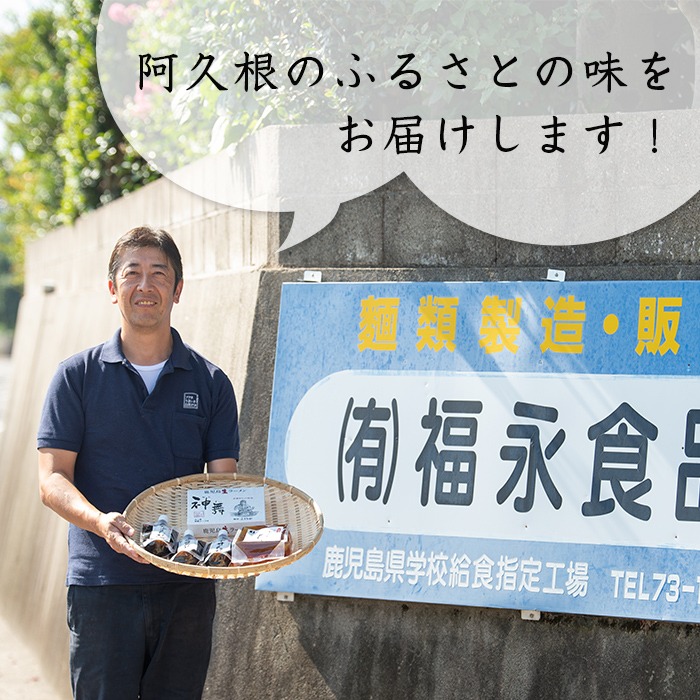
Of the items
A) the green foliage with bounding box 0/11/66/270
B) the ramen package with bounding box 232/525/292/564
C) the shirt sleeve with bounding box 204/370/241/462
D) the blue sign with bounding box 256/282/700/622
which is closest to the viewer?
the ramen package with bounding box 232/525/292/564

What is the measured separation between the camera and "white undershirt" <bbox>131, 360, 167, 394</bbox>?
11.1 feet

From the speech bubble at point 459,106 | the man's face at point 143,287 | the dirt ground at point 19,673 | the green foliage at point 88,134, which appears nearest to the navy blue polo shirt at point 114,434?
the man's face at point 143,287

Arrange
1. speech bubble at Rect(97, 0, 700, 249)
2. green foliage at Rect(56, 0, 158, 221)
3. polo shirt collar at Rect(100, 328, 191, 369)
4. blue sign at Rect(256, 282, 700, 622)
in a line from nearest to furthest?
polo shirt collar at Rect(100, 328, 191, 369) < blue sign at Rect(256, 282, 700, 622) < speech bubble at Rect(97, 0, 700, 249) < green foliage at Rect(56, 0, 158, 221)

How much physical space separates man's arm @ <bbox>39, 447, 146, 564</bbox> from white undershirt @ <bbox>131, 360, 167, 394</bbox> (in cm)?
31

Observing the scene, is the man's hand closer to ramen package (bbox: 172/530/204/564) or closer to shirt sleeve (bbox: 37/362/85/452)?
ramen package (bbox: 172/530/204/564)

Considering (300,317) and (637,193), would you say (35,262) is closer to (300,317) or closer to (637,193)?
(300,317)

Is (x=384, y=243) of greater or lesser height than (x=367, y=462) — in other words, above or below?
above

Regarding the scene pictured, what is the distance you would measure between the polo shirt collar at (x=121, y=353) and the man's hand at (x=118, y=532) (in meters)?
0.55

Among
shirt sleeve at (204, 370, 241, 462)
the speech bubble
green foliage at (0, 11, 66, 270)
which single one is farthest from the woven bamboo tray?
green foliage at (0, 11, 66, 270)

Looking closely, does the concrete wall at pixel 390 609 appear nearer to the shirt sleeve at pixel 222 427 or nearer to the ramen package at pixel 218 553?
the shirt sleeve at pixel 222 427

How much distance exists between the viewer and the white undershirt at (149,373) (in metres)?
3.40

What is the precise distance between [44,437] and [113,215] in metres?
4.23

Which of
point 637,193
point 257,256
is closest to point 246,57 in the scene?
point 257,256

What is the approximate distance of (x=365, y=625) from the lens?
167 inches
